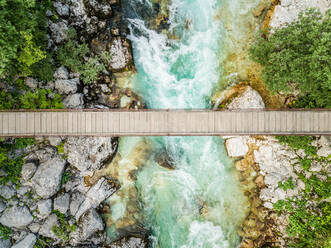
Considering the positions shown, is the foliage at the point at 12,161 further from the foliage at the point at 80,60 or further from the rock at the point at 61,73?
the foliage at the point at 80,60

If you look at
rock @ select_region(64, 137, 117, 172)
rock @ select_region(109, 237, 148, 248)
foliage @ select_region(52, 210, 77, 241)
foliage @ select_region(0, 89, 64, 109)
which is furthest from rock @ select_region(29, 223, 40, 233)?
foliage @ select_region(0, 89, 64, 109)

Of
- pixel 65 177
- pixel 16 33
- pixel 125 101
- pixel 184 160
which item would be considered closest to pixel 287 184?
pixel 184 160

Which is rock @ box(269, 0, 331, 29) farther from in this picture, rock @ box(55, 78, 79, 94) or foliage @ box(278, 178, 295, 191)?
rock @ box(55, 78, 79, 94)

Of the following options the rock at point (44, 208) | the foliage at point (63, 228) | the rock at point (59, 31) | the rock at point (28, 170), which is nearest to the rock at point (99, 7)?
the rock at point (59, 31)

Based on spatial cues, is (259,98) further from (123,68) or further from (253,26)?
(123,68)

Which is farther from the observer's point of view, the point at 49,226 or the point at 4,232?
the point at 49,226

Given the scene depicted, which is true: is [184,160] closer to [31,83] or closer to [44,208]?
[44,208]
